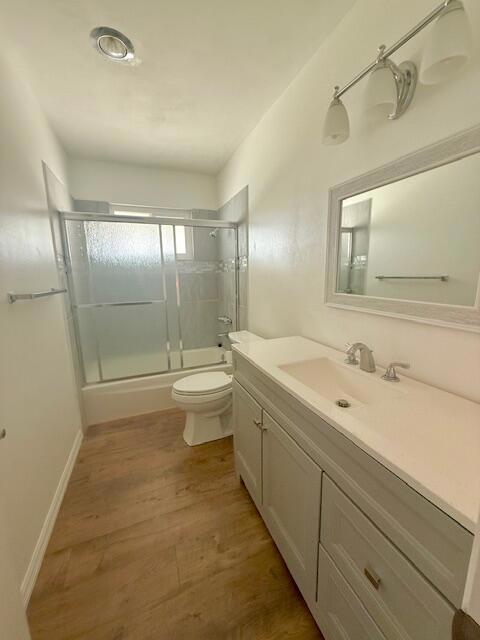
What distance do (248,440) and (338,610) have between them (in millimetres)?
710

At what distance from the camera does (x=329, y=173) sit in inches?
54.8

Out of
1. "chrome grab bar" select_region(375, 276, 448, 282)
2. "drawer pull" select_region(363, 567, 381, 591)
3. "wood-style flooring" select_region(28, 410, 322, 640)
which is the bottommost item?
"wood-style flooring" select_region(28, 410, 322, 640)

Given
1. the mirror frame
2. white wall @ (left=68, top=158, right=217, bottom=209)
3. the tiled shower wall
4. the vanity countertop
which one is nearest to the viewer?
the vanity countertop

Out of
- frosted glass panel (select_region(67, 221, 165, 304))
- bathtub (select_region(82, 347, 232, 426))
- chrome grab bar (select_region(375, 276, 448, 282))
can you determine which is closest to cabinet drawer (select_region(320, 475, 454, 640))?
chrome grab bar (select_region(375, 276, 448, 282))

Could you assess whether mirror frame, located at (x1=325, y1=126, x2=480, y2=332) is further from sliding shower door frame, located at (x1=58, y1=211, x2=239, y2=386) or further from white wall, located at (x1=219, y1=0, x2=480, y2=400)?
sliding shower door frame, located at (x1=58, y1=211, x2=239, y2=386)

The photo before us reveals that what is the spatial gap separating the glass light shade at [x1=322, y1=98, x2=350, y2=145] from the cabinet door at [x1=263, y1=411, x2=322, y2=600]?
1.30 metres

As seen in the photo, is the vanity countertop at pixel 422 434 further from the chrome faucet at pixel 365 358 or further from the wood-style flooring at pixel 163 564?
the wood-style flooring at pixel 163 564

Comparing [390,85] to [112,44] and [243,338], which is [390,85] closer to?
[112,44]

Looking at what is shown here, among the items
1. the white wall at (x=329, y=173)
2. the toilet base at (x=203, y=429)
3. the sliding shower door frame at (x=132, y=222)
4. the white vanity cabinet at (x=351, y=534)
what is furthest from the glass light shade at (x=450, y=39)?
the toilet base at (x=203, y=429)

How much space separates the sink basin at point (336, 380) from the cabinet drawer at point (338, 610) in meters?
0.54

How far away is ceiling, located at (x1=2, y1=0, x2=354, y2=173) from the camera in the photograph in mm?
1180

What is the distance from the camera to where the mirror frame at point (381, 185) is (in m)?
0.84

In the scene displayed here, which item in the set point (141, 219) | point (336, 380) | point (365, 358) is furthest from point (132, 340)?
point (365, 358)

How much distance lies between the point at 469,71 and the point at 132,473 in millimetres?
2481
